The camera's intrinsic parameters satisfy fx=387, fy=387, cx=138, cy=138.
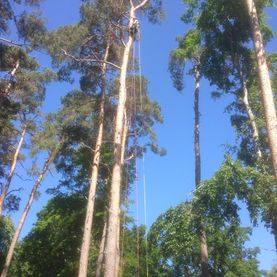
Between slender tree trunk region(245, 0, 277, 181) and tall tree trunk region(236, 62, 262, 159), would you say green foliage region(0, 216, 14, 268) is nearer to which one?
tall tree trunk region(236, 62, 262, 159)

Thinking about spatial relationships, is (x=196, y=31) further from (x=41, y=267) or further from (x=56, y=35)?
(x=41, y=267)

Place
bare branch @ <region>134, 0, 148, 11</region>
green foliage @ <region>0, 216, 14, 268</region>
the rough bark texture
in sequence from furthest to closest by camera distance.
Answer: green foliage @ <region>0, 216, 14, 268</region> < bare branch @ <region>134, 0, 148, 11</region> < the rough bark texture

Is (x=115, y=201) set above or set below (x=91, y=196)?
below

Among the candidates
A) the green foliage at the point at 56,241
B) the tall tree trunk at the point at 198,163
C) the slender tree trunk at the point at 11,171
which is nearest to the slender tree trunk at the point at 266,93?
the tall tree trunk at the point at 198,163

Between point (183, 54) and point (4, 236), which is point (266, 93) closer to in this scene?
point (183, 54)

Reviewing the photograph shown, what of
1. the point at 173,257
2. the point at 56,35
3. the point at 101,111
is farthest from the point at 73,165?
the point at 173,257

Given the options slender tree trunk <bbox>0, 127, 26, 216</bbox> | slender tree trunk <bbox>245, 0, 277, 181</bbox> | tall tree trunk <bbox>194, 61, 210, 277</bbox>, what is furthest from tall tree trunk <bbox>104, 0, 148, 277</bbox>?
slender tree trunk <bbox>0, 127, 26, 216</bbox>

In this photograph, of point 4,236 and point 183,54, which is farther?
point 4,236

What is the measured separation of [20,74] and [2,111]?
571cm

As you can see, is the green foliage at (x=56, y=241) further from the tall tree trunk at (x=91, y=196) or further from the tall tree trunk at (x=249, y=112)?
the tall tree trunk at (x=249, y=112)

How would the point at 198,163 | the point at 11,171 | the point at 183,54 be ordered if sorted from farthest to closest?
the point at 11,171
the point at 183,54
the point at 198,163

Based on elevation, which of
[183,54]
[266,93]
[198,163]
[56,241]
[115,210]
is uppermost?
[183,54]

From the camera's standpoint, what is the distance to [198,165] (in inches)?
629

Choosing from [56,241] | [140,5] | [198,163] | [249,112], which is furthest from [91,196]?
[56,241]
